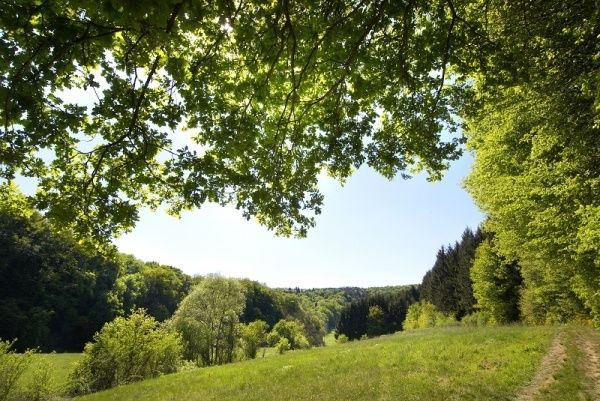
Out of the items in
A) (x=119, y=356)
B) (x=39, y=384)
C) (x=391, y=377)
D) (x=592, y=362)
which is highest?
(x=119, y=356)

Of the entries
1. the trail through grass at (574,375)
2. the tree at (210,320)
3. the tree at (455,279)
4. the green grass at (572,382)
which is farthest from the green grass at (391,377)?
the tree at (455,279)

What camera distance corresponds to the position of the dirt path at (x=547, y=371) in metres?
14.5

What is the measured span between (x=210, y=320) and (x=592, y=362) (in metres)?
44.4

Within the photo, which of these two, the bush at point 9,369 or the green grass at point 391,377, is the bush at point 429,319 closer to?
the green grass at point 391,377

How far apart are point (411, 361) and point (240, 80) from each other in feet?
69.1

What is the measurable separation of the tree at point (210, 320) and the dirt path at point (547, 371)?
39.8m

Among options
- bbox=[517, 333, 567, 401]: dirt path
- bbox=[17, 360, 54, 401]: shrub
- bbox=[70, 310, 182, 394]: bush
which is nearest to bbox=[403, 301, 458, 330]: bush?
bbox=[517, 333, 567, 401]: dirt path

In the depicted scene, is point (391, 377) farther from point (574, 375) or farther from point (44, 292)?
point (44, 292)

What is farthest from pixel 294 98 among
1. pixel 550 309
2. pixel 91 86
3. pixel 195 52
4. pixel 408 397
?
pixel 550 309

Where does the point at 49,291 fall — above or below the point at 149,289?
below

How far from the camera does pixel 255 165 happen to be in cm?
947

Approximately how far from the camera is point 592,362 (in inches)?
727

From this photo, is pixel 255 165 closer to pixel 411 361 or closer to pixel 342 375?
pixel 342 375

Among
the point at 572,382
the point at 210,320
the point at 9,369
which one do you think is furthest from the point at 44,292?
the point at 572,382
